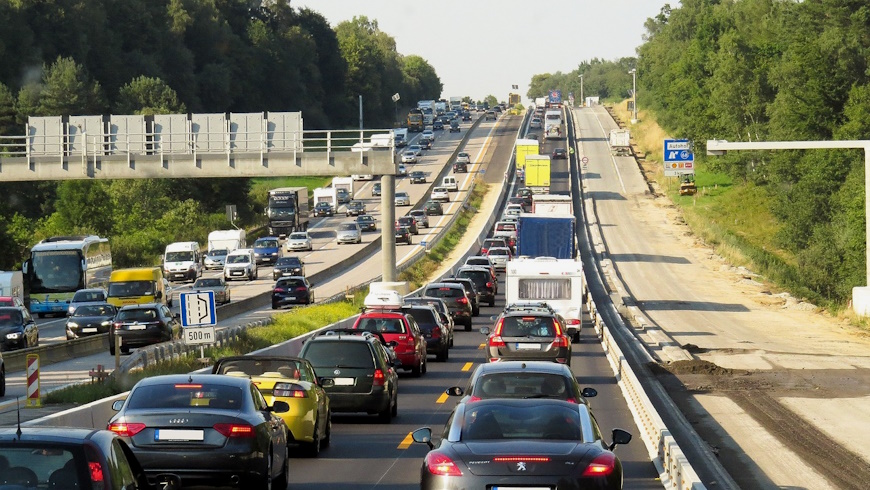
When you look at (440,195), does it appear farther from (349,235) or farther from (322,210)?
(349,235)

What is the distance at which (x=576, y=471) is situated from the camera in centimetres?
1104

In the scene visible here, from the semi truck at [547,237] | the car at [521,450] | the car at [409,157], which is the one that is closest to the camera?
the car at [521,450]

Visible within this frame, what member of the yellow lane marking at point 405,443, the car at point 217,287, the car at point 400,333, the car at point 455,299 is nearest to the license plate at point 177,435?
the yellow lane marking at point 405,443

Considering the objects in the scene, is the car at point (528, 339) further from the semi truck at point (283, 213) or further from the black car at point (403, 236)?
the semi truck at point (283, 213)

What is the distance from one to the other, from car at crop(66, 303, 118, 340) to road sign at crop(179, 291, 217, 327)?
1635 centimetres

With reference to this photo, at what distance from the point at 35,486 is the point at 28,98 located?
10915cm

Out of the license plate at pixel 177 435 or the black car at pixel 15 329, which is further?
the black car at pixel 15 329

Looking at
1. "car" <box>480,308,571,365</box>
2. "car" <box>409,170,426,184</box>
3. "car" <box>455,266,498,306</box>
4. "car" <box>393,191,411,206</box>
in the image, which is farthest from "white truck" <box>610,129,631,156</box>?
"car" <box>480,308,571,365</box>

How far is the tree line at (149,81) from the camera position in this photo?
9356 cm

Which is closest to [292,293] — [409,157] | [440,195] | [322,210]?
[322,210]

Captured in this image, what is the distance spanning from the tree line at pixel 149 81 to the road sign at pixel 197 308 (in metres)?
49.0

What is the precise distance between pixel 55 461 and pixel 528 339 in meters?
20.9

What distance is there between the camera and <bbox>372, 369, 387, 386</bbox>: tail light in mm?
21734

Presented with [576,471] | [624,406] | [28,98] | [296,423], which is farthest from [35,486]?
[28,98]
